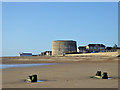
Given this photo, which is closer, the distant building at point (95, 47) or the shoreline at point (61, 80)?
the shoreline at point (61, 80)

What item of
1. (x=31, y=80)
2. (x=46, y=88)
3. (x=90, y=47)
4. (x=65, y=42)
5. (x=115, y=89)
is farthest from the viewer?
(x=90, y=47)

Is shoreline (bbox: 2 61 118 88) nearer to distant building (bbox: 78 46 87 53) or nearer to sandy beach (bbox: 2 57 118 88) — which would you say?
sandy beach (bbox: 2 57 118 88)

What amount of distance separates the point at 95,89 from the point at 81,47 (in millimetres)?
113971

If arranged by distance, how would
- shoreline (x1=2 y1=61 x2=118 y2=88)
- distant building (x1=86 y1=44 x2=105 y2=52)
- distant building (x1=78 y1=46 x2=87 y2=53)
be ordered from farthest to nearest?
distant building (x1=78 y1=46 x2=87 y2=53) < distant building (x1=86 y1=44 x2=105 y2=52) < shoreline (x1=2 y1=61 x2=118 y2=88)

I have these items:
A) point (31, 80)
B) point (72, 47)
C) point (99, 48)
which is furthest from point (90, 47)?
point (31, 80)

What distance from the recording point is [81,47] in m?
120

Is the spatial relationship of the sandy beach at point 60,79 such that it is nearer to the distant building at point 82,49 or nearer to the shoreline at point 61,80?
the shoreline at point 61,80

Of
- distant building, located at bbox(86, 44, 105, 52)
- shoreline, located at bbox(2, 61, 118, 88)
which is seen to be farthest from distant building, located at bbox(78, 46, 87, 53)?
shoreline, located at bbox(2, 61, 118, 88)

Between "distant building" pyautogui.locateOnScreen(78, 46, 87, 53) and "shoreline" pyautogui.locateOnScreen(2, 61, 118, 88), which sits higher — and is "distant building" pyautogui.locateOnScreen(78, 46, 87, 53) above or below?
above

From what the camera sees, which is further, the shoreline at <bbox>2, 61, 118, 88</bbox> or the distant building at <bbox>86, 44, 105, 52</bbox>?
the distant building at <bbox>86, 44, 105, 52</bbox>

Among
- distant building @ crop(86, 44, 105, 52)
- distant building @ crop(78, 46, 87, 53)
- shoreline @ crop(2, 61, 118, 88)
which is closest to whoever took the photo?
shoreline @ crop(2, 61, 118, 88)

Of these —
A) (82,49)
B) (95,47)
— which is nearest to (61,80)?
(95,47)

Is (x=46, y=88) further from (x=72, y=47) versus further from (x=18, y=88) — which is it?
(x=72, y=47)

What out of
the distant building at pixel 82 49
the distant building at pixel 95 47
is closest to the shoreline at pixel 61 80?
the distant building at pixel 95 47
